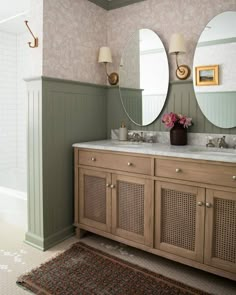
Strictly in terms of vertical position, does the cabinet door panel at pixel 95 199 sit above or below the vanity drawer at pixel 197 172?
below

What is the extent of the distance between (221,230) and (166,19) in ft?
6.61

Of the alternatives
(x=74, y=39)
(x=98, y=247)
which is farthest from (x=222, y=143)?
(x=74, y=39)

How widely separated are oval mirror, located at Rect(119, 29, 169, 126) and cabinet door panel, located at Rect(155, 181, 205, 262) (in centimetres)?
98

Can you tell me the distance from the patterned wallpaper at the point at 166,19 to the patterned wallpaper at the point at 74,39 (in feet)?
0.60

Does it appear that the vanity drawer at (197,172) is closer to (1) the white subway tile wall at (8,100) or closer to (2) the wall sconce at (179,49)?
(2) the wall sconce at (179,49)

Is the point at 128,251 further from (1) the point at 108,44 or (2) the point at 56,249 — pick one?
(1) the point at 108,44

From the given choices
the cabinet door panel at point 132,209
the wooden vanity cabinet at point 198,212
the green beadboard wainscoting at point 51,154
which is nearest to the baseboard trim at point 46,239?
the green beadboard wainscoting at point 51,154

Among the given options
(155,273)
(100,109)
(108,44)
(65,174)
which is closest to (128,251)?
(155,273)

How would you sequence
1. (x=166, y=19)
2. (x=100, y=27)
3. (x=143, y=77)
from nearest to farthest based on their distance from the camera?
(x=166, y=19) < (x=143, y=77) < (x=100, y=27)

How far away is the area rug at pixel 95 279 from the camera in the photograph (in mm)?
2033

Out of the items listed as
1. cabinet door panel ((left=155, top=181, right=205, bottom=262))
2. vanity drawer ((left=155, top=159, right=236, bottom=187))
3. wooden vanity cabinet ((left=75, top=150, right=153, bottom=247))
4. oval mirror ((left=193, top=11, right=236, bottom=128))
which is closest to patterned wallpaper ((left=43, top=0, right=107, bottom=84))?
wooden vanity cabinet ((left=75, top=150, right=153, bottom=247))

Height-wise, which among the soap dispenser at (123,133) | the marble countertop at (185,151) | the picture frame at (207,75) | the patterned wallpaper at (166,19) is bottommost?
the marble countertop at (185,151)

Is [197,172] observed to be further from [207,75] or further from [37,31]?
[37,31]

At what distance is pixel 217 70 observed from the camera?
2.57m
